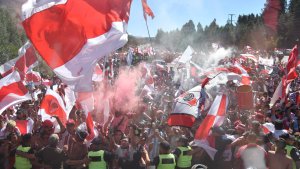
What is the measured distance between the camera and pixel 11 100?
9070mm

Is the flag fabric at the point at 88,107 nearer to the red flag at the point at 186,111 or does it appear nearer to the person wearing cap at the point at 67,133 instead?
the person wearing cap at the point at 67,133

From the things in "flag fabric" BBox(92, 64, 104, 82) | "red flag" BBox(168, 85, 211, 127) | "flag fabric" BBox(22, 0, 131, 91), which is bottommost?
"flag fabric" BBox(92, 64, 104, 82)

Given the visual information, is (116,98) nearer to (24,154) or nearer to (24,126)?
(24,126)

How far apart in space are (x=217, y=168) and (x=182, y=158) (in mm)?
1092

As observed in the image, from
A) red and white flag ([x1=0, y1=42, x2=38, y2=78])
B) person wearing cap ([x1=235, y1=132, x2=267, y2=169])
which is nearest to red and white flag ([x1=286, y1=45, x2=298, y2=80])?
person wearing cap ([x1=235, y1=132, x2=267, y2=169])

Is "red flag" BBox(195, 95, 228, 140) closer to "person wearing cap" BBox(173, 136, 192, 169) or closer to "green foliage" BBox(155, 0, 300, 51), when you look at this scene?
"person wearing cap" BBox(173, 136, 192, 169)

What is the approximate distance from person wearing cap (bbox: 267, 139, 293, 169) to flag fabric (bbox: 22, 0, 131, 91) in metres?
2.92

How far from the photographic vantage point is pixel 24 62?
12.4m

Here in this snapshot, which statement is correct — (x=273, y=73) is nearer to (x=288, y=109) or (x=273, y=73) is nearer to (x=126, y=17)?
(x=288, y=109)

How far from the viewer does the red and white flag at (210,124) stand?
8247 millimetres

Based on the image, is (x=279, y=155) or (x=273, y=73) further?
(x=273, y=73)

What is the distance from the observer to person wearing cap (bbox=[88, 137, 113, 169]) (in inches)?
271

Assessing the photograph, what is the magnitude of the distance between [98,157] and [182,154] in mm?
1461

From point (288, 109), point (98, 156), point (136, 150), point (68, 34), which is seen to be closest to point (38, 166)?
point (98, 156)
